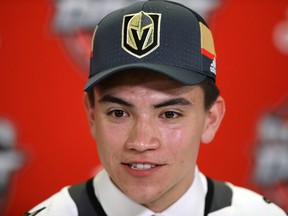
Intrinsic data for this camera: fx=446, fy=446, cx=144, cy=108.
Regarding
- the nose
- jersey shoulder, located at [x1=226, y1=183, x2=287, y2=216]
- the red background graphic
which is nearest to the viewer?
the nose

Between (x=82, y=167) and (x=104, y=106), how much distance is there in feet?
3.27

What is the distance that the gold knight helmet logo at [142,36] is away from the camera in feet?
3.05

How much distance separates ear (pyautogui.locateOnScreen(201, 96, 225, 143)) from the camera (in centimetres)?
107

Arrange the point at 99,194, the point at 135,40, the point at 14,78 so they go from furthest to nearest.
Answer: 1. the point at 14,78
2. the point at 99,194
3. the point at 135,40

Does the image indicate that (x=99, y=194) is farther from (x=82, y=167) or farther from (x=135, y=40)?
(x=82, y=167)

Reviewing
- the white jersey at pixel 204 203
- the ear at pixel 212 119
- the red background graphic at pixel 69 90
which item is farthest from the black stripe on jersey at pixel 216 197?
the red background graphic at pixel 69 90

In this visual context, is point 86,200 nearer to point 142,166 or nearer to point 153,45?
point 142,166

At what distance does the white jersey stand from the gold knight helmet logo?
0.38 meters

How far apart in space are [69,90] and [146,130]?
1.04 meters

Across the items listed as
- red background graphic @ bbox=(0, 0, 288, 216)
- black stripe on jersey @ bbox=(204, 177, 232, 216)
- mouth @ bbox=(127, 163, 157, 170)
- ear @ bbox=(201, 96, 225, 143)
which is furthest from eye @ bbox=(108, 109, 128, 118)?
red background graphic @ bbox=(0, 0, 288, 216)

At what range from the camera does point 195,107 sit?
0.97m

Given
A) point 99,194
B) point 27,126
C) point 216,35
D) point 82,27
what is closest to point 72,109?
point 27,126

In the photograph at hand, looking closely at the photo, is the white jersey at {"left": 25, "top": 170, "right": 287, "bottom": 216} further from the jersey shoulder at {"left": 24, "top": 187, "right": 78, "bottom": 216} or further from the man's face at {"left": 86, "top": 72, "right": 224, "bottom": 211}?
the man's face at {"left": 86, "top": 72, "right": 224, "bottom": 211}

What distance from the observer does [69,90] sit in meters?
1.88
